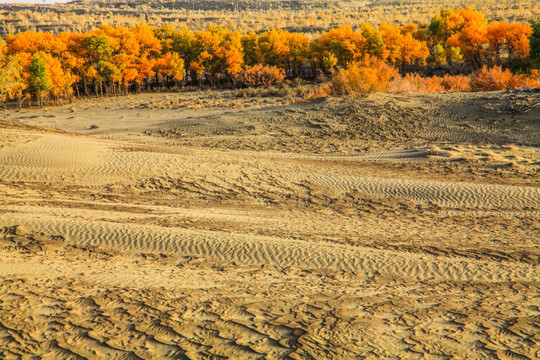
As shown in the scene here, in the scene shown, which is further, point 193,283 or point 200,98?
point 200,98

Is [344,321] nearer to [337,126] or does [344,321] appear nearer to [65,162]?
[65,162]

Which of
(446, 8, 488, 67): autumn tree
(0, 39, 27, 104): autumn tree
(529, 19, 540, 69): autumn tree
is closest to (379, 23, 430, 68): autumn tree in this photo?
(446, 8, 488, 67): autumn tree

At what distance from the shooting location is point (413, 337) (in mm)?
5250

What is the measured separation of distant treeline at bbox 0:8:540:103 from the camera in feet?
137

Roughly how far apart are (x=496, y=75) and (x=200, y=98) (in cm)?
2529


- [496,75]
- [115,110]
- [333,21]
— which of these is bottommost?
[115,110]

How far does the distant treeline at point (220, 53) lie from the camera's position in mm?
41781

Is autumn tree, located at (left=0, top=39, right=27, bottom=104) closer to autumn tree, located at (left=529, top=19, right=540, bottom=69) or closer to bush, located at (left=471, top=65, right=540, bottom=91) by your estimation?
bush, located at (left=471, top=65, right=540, bottom=91)

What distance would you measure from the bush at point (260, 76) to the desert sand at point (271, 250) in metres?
31.3

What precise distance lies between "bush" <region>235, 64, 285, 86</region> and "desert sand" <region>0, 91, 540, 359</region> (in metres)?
31.3

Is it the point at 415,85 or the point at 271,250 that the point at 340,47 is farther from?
the point at 271,250

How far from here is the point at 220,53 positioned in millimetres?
49969

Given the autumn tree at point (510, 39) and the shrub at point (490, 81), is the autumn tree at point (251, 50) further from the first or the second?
the shrub at point (490, 81)

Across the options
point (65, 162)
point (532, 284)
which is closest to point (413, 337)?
point (532, 284)
